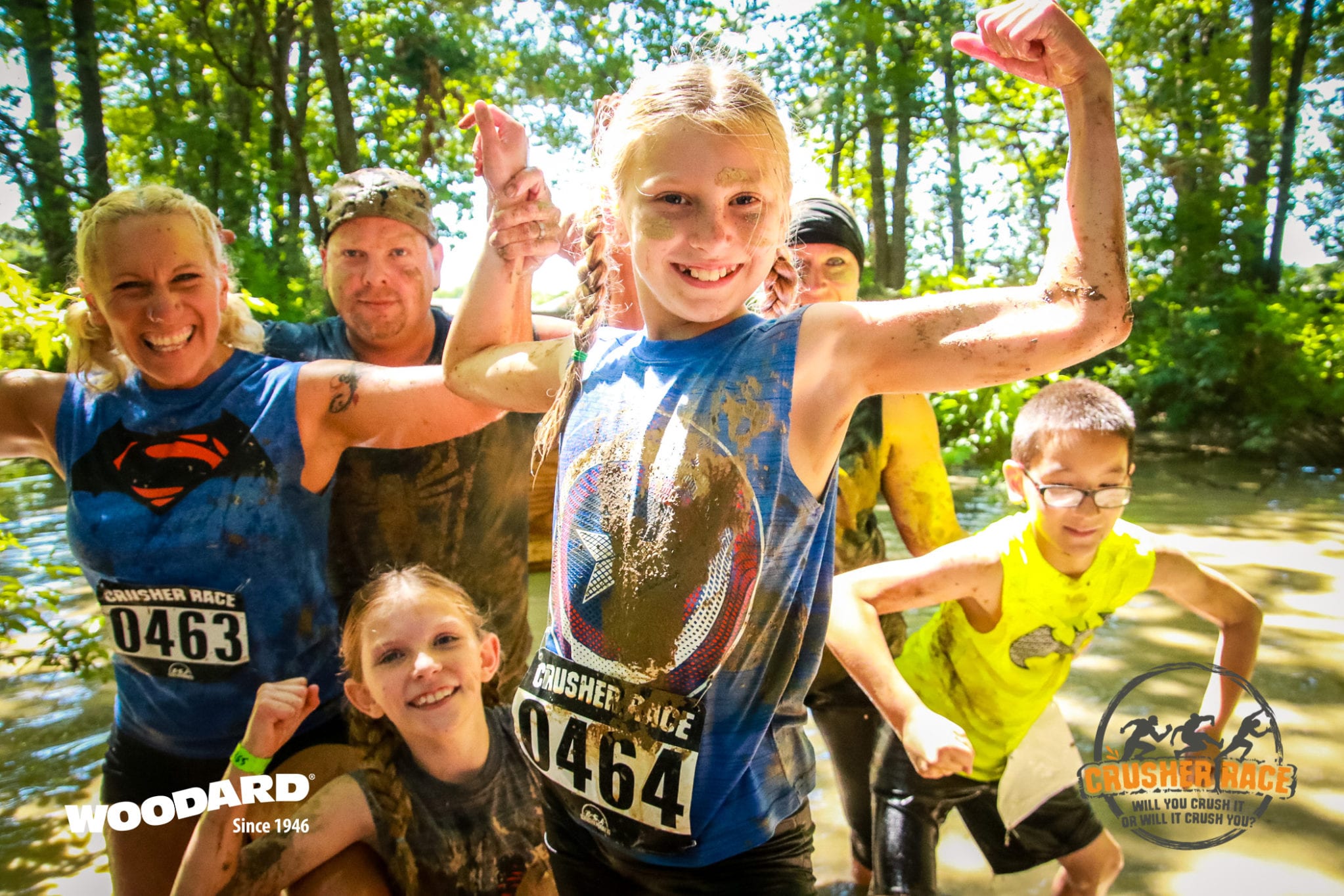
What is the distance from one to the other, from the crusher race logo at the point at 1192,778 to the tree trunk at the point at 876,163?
6.06 ft

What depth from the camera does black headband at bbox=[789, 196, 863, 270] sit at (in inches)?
65.1

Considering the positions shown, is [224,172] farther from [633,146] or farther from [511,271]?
[633,146]

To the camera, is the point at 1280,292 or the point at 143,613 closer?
the point at 143,613

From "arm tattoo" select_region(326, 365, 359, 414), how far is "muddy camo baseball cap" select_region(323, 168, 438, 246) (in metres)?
0.39

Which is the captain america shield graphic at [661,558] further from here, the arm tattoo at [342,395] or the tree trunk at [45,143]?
the tree trunk at [45,143]

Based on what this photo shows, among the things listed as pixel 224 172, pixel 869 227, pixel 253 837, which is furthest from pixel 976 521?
pixel 224 172

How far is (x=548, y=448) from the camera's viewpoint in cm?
118

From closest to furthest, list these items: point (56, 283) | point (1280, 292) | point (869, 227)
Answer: point (56, 283) → point (869, 227) → point (1280, 292)

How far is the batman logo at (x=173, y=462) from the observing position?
1299 mm

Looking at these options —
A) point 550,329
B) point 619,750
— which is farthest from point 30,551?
point 619,750

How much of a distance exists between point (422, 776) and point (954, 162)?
8.07 ft

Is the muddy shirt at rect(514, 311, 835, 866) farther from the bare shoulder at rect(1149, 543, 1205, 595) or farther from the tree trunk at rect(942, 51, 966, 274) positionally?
the tree trunk at rect(942, 51, 966, 274)

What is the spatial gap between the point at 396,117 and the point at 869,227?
75.0 inches

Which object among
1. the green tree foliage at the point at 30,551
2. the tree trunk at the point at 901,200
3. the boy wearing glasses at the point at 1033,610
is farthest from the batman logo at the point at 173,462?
the tree trunk at the point at 901,200
